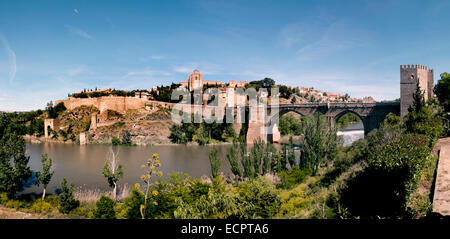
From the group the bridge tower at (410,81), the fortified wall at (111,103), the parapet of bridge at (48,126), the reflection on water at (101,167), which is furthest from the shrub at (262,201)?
the parapet of bridge at (48,126)

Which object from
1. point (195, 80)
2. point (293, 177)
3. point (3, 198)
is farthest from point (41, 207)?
point (195, 80)

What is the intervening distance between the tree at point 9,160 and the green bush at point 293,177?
1091 centimetres

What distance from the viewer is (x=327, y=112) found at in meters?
Result: 25.3

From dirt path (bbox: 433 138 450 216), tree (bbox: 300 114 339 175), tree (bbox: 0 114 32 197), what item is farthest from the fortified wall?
dirt path (bbox: 433 138 450 216)

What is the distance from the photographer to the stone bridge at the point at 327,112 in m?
21.5

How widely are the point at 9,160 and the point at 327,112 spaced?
24028mm

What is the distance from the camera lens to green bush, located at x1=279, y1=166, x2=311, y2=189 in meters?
11.7

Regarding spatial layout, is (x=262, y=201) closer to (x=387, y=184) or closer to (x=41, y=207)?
(x=387, y=184)

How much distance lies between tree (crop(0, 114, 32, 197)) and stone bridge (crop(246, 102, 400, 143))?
12333 millimetres

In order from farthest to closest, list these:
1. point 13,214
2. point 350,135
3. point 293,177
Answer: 1. point 350,135
2. point 293,177
3. point 13,214

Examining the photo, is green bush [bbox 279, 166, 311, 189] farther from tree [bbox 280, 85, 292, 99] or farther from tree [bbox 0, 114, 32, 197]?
tree [bbox 280, 85, 292, 99]

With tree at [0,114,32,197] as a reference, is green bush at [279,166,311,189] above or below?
below

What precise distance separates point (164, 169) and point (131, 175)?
87.5 inches
